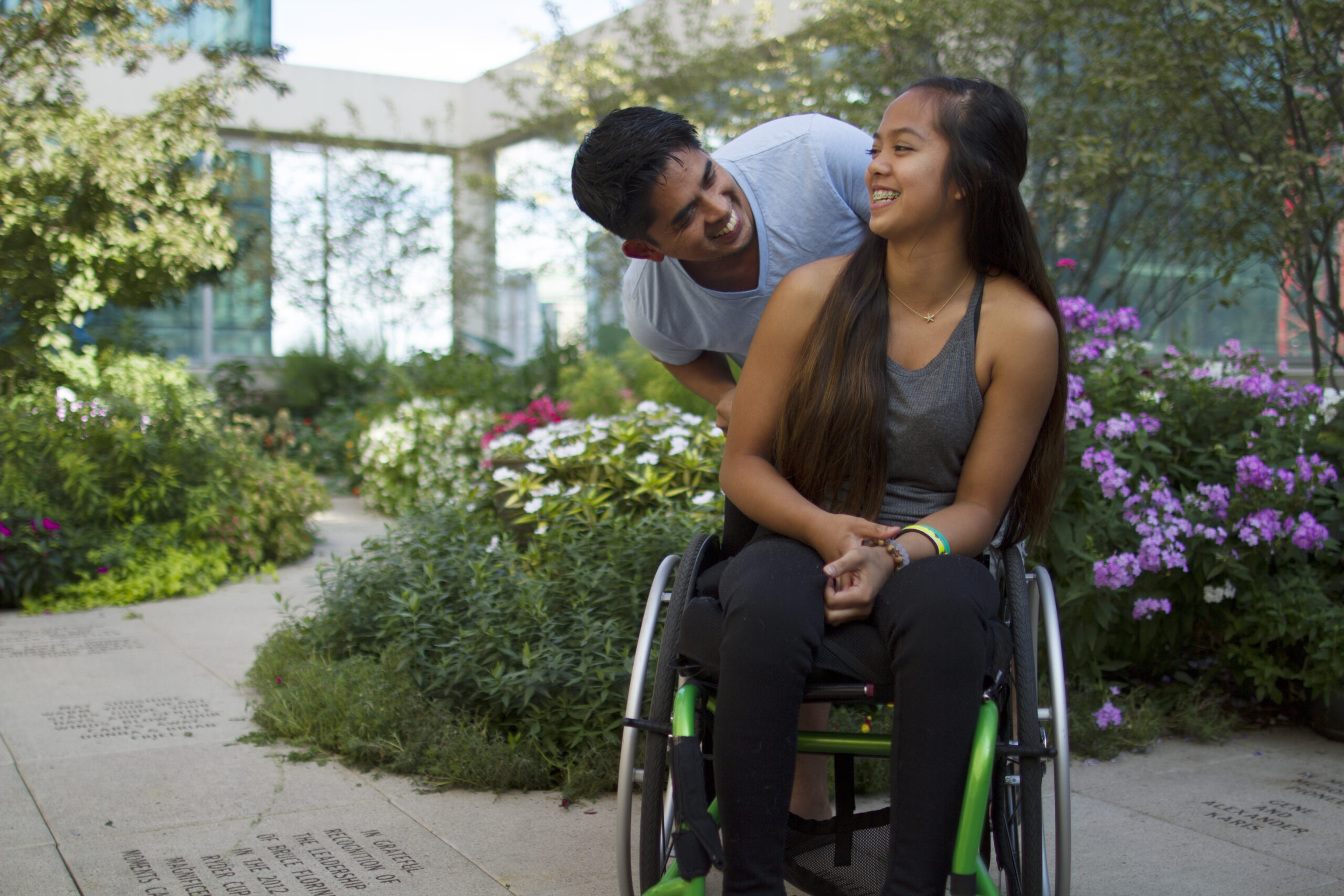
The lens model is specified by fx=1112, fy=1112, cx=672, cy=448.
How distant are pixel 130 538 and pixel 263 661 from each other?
215cm

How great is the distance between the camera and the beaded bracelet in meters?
1.67

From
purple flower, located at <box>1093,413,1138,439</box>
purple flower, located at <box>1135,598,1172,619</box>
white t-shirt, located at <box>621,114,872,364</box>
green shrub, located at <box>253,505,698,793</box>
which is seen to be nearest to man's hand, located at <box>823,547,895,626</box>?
white t-shirt, located at <box>621,114,872,364</box>

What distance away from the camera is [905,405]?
1.80 meters

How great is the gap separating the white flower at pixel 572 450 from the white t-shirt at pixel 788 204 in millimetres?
1661

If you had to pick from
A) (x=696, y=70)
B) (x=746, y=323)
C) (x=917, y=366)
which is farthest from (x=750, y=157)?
(x=696, y=70)

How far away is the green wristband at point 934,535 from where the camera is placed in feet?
5.59

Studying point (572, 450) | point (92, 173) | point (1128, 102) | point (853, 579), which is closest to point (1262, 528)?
point (853, 579)

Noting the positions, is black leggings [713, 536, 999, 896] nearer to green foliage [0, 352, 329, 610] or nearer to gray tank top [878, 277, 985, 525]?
gray tank top [878, 277, 985, 525]

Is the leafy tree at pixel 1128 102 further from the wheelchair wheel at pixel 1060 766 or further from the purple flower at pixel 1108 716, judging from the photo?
the wheelchair wheel at pixel 1060 766

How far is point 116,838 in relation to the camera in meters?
2.37

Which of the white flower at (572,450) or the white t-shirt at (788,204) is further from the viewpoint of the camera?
the white flower at (572,450)

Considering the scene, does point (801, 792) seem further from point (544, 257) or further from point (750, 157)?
point (544, 257)

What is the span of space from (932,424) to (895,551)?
24cm

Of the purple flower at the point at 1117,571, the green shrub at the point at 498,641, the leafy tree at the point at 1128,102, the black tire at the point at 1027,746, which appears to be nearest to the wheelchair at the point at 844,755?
the black tire at the point at 1027,746
